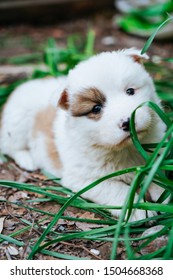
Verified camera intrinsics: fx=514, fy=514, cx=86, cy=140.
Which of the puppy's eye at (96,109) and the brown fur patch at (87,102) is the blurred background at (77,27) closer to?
the brown fur patch at (87,102)

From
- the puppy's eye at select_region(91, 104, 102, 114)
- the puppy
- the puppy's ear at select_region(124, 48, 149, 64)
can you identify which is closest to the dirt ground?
the puppy

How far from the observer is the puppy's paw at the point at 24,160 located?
4.50m

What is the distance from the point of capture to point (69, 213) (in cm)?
369

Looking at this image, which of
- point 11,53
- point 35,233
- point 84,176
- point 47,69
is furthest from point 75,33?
point 35,233

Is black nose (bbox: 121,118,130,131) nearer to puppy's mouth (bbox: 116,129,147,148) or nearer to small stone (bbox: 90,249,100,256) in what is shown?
puppy's mouth (bbox: 116,129,147,148)

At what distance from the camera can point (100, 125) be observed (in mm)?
3344

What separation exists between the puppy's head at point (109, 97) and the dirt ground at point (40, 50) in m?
0.66

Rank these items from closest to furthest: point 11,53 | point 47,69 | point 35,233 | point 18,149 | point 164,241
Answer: point 164,241 < point 35,233 < point 18,149 < point 47,69 < point 11,53

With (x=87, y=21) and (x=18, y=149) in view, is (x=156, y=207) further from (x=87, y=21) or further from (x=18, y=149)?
(x=87, y=21)

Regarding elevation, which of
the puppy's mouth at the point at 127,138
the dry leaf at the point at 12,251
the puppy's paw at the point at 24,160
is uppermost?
the puppy's mouth at the point at 127,138

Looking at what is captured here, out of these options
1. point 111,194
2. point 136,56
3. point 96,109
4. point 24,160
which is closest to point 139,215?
point 111,194

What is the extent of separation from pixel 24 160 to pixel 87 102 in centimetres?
133

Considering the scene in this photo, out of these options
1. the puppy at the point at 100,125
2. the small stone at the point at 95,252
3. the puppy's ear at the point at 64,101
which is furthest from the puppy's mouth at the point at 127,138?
the small stone at the point at 95,252
